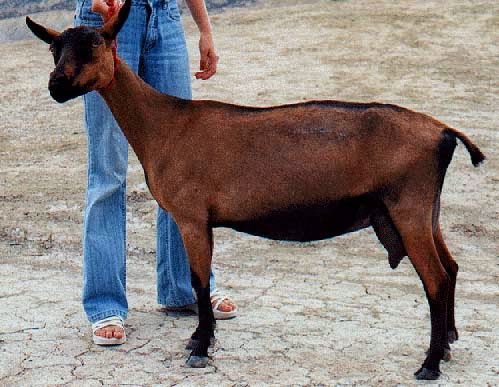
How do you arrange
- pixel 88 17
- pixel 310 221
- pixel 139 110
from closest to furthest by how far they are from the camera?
pixel 310 221 → pixel 139 110 → pixel 88 17

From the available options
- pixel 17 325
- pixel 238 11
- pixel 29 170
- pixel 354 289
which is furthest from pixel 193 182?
pixel 238 11

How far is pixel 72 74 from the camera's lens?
3879 millimetres

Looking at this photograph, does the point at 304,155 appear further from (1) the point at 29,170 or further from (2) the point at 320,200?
(1) the point at 29,170

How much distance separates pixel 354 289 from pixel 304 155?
1788 mm

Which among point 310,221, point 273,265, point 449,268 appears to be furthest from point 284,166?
point 273,265

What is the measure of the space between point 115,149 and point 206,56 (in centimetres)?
64

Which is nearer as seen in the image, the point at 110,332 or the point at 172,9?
the point at 110,332

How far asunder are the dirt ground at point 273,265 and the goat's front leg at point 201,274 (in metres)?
0.08

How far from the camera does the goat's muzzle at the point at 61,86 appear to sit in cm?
387

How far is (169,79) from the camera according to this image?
4.54 meters

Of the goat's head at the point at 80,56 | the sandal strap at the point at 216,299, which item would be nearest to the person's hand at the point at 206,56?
the goat's head at the point at 80,56

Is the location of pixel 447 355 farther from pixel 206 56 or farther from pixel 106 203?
pixel 206 56

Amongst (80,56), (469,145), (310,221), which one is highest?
(80,56)

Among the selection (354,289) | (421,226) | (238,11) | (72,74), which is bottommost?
(238,11)
